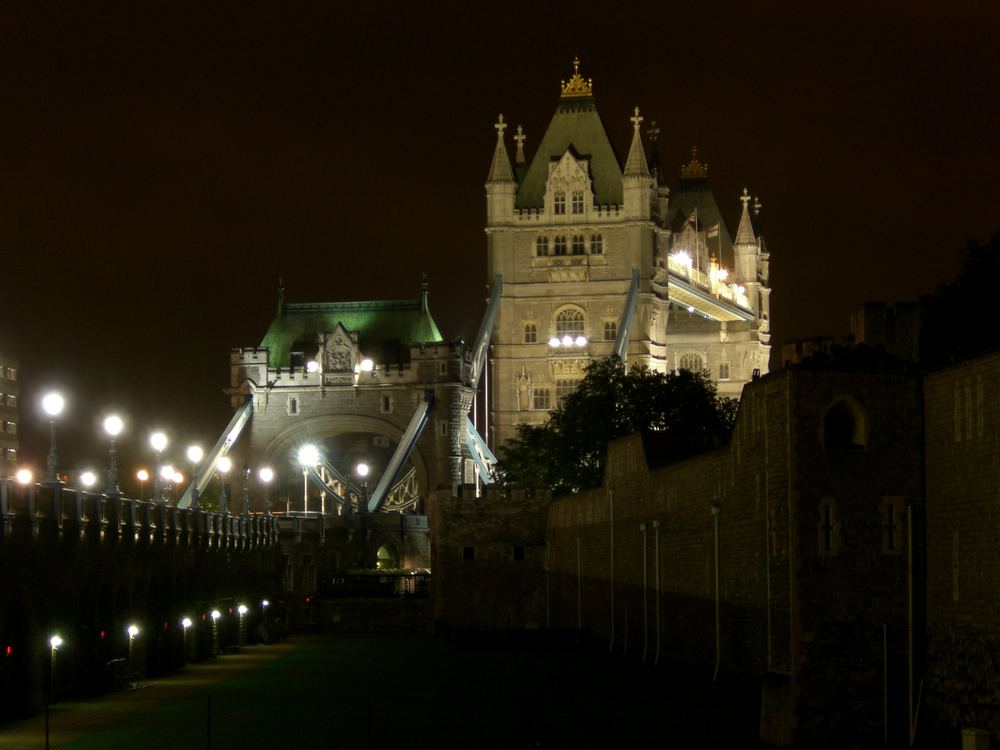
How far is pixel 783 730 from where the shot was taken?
37.2 meters

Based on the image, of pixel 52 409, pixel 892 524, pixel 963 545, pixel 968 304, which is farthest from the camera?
pixel 968 304

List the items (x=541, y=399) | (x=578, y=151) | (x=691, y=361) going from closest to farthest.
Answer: (x=541, y=399) < (x=578, y=151) < (x=691, y=361)

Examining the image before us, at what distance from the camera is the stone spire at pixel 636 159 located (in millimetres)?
135500

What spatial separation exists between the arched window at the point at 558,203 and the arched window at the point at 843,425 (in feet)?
320

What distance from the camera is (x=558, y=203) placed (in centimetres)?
13588

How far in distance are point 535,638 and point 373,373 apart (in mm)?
60489

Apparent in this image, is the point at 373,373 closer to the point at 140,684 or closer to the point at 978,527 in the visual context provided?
the point at 140,684

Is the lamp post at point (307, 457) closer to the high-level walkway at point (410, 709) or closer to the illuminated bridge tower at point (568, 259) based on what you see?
the illuminated bridge tower at point (568, 259)

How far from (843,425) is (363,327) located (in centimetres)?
9902

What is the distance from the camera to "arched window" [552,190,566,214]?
13562 cm

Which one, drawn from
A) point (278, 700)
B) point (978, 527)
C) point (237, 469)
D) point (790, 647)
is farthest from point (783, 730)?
point (237, 469)

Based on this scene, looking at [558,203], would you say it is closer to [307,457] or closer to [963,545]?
[307,457]

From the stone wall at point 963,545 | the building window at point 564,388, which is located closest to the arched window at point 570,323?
the building window at point 564,388

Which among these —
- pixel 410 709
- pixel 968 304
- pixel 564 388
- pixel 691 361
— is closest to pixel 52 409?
pixel 410 709
